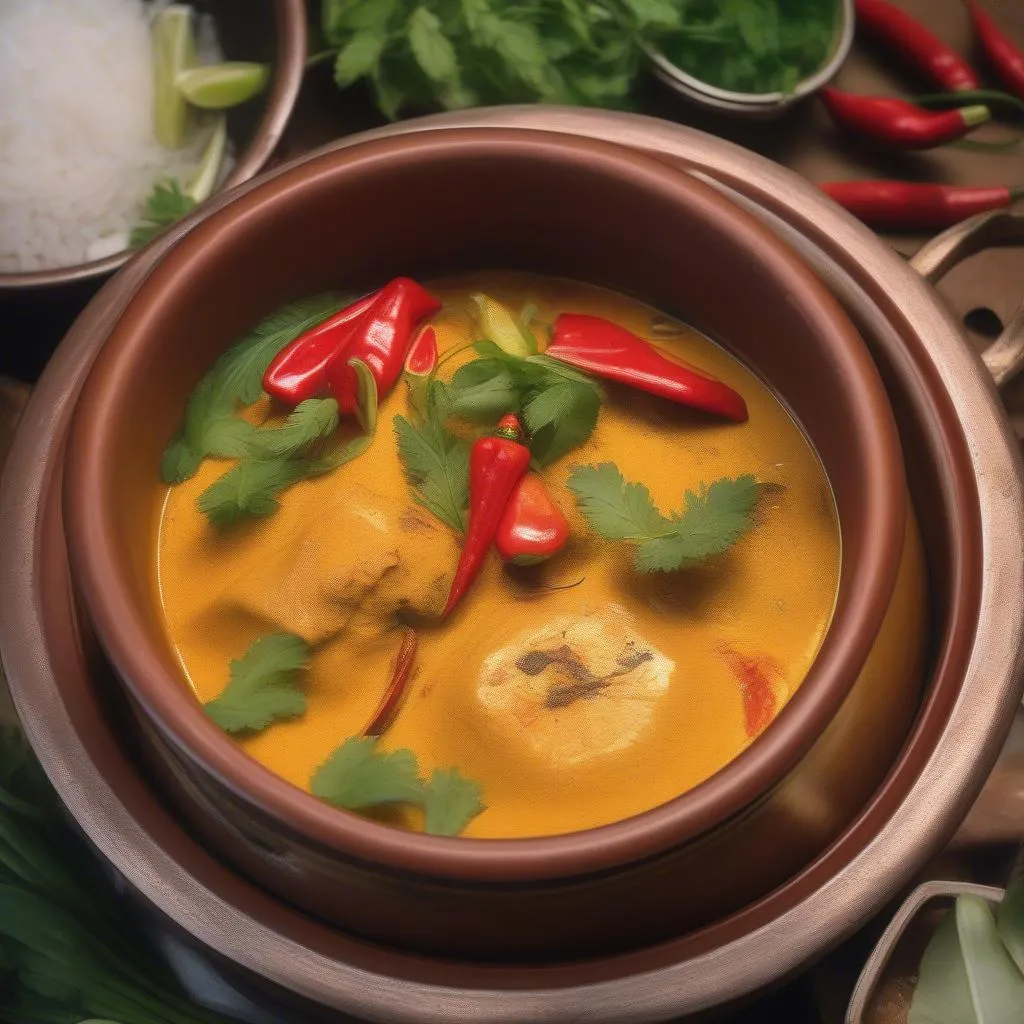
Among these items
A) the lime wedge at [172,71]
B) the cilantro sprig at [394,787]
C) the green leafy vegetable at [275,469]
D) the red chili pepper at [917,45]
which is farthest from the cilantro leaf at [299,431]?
the red chili pepper at [917,45]

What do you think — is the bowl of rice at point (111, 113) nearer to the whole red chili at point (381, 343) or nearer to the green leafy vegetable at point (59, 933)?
the whole red chili at point (381, 343)

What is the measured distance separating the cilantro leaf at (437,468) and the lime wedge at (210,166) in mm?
674

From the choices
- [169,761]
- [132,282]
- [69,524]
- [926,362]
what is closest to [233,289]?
[132,282]

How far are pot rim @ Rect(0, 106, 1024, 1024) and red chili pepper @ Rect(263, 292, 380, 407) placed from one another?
0.49 ft

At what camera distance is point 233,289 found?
3.43ft

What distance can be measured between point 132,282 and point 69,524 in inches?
11.6

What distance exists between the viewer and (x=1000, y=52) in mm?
1637

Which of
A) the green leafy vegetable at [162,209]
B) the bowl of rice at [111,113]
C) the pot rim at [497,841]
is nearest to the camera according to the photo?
the pot rim at [497,841]

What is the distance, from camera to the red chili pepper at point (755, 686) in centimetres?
93

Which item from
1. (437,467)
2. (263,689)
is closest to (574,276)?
(437,467)

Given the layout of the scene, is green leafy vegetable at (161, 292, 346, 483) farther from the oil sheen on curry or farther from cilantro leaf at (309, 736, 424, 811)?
cilantro leaf at (309, 736, 424, 811)

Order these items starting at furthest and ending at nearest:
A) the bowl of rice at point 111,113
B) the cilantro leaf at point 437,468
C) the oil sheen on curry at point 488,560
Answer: the bowl of rice at point 111,113 → the cilantro leaf at point 437,468 → the oil sheen on curry at point 488,560

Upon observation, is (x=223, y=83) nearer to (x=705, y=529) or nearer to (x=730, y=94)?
(x=730, y=94)

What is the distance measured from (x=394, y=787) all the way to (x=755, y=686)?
11.6 inches
